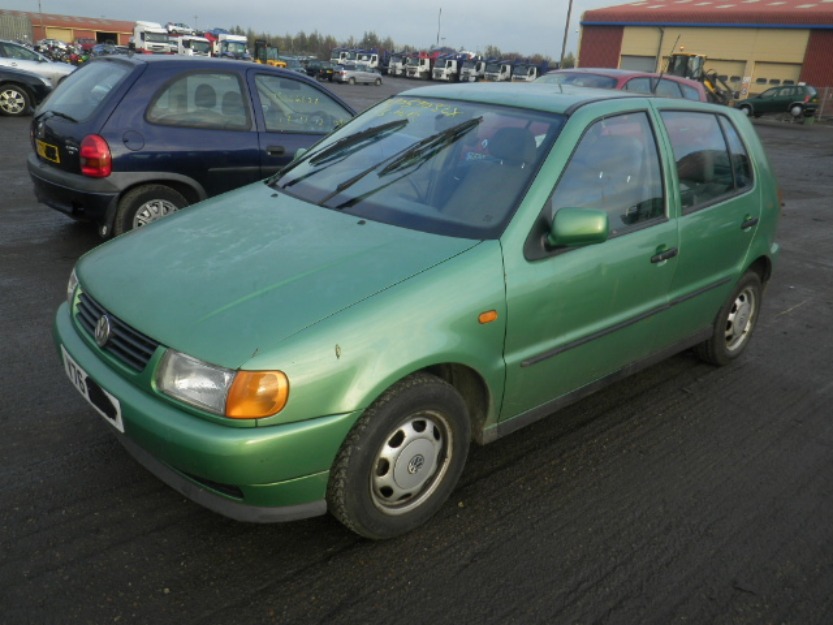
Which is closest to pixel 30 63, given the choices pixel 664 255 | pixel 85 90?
pixel 85 90

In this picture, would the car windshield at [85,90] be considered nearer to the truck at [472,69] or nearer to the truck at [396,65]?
the truck at [472,69]

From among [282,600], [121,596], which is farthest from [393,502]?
[121,596]

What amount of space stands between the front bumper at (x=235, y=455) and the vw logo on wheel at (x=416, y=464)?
38 centimetres

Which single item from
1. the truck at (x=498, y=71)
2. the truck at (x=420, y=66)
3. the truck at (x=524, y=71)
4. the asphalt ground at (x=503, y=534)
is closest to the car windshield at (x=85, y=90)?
the asphalt ground at (x=503, y=534)

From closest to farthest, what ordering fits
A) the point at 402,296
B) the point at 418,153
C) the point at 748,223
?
the point at 402,296
the point at 418,153
the point at 748,223

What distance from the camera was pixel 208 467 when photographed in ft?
7.61

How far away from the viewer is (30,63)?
16062 mm

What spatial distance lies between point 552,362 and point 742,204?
191 cm

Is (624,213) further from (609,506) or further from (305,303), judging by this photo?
(305,303)

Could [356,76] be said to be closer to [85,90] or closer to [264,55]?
[264,55]

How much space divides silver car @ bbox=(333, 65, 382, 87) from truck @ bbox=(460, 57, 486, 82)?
36.0 feet

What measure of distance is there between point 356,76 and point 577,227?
152 ft

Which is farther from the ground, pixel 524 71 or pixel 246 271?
pixel 246 271

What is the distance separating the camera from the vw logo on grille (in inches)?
105
